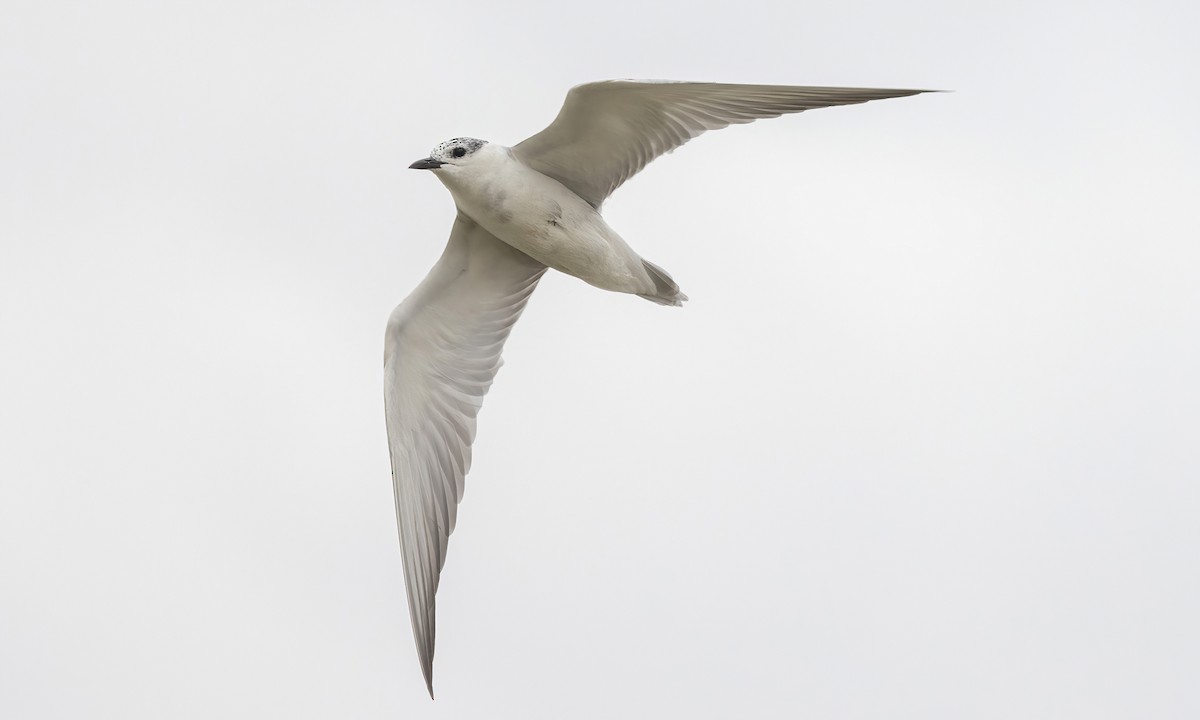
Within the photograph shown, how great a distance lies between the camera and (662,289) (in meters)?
12.2

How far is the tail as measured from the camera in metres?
12.0

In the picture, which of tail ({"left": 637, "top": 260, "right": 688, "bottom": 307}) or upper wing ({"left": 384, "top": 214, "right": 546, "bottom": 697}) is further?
upper wing ({"left": 384, "top": 214, "right": 546, "bottom": 697})

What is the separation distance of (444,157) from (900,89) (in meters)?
3.49

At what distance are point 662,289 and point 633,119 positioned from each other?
5.26 feet

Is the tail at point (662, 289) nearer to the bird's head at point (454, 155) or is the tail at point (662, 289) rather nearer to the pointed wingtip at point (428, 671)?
the bird's head at point (454, 155)

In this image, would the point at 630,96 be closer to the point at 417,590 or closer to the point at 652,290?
the point at 652,290

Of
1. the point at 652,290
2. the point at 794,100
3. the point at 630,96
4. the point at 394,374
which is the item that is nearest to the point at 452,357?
the point at 394,374

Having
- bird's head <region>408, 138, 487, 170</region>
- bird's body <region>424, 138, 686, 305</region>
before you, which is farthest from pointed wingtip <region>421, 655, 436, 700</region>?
bird's head <region>408, 138, 487, 170</region>

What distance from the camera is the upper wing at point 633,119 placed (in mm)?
10406

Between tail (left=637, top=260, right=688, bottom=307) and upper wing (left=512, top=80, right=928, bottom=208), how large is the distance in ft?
2.28

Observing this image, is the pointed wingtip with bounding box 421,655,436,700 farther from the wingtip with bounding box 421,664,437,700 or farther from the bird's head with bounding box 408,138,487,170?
the bird's head with bounding box 408,138,487,170

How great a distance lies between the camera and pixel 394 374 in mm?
12773

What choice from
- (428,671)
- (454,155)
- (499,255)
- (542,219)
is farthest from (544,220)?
(428,671)

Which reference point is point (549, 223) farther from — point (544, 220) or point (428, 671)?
point (428, 671)
